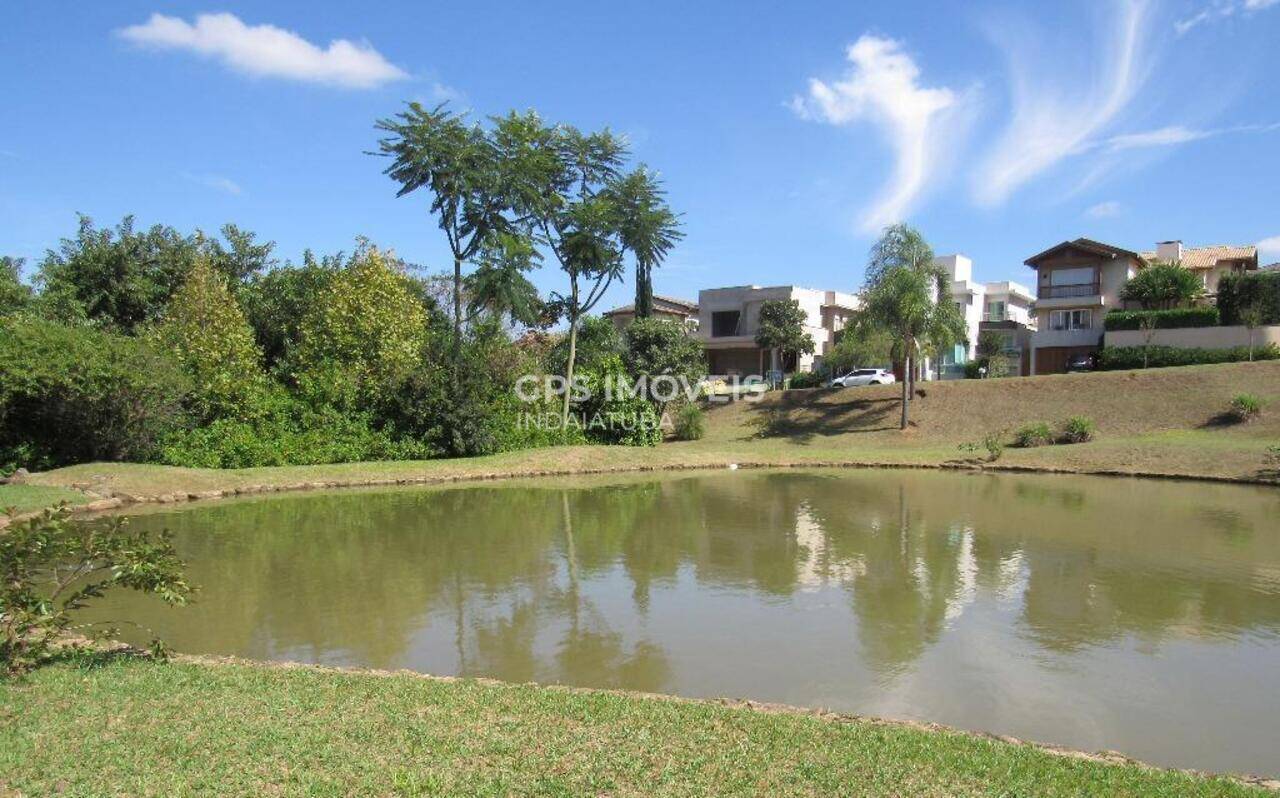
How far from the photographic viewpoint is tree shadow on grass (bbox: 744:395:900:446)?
110ft

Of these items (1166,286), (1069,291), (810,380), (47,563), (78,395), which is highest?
(1069,291)

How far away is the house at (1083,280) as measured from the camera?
43031mm

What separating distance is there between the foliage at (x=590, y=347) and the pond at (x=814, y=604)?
1487cm

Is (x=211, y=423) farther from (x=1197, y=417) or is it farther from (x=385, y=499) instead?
(x=1197, y=417)

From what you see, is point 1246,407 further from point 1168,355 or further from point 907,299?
point 907,299

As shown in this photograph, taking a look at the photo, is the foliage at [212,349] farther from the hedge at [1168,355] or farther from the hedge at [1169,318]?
the hedge at [1169,318]

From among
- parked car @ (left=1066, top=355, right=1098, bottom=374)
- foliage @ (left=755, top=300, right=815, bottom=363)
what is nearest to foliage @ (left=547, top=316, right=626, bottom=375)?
foliage @ (left=755, top=300, right=815, bottom=363)

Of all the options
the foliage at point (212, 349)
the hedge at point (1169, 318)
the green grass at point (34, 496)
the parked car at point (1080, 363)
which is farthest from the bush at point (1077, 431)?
the green grass at point (34, 496)

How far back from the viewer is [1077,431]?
28.3m

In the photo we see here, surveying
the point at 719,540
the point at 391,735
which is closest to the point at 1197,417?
the point at 719,540

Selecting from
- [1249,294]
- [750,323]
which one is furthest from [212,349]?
[1249,294]

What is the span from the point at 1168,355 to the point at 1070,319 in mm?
10571

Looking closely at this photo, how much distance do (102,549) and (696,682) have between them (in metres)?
5.35

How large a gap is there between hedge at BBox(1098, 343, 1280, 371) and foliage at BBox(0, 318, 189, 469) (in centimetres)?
3617
